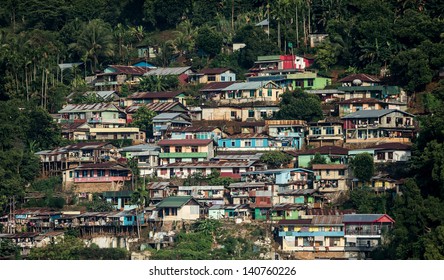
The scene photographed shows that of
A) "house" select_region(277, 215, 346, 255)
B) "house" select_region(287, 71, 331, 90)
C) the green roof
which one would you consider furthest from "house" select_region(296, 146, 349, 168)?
"house" select_region(287, 71, 331, 90)

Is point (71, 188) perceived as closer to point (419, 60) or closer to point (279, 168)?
point (279, 168)

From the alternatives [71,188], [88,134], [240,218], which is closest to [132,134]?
[88,134]

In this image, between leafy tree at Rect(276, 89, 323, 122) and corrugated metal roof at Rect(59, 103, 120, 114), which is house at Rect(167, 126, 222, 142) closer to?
leafy tree at Rect(276, 89, 323, 122)

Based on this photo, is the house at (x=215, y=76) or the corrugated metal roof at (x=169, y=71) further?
the corrugated metal roof at (x=169, y=71)

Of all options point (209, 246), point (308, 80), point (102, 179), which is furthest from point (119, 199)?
point (308, 80)

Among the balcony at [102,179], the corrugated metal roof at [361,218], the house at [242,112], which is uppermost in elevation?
the house at [242,112]

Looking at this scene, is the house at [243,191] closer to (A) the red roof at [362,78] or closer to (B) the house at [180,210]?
(B) the house at [180,210]

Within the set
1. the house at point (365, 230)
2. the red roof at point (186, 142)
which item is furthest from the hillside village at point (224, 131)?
the red roof at point (186, 142)
